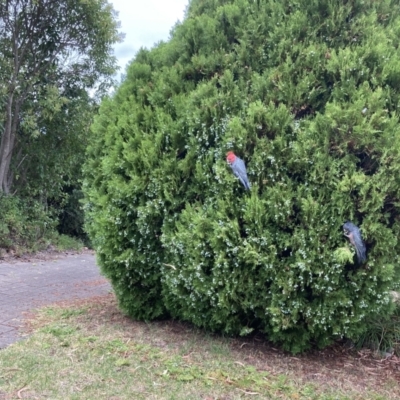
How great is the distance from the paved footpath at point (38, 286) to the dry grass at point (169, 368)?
432mm

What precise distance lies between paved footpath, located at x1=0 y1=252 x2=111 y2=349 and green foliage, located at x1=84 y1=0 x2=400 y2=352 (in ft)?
3.82

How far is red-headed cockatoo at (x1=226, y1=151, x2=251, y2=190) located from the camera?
3.09 m

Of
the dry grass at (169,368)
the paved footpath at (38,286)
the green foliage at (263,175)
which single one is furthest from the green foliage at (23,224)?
the green foliage at (263,175)

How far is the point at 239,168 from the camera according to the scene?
10.2 ft

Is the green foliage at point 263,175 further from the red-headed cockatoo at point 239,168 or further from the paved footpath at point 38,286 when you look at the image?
the paved footpath at point 38,286

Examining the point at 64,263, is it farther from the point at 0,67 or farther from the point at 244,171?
the point at 244,171

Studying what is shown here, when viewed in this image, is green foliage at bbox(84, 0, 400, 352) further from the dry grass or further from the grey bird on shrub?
the dry grass

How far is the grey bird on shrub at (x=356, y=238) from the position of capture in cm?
287

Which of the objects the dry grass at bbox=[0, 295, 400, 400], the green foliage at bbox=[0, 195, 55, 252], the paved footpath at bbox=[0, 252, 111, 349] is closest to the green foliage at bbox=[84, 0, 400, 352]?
the dry grass at bbox=[0, 295, 400, 400]

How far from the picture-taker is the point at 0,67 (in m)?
8.42

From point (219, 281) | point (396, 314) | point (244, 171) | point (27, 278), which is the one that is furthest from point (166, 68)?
point (27, 278)

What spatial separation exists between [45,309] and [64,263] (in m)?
4.18

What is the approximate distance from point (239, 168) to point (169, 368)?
4.77ft

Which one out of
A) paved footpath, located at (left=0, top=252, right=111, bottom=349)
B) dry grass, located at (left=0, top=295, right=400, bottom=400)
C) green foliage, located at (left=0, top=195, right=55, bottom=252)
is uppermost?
green foliage, located at (left=0, top=195, right=55, bottom=252)
